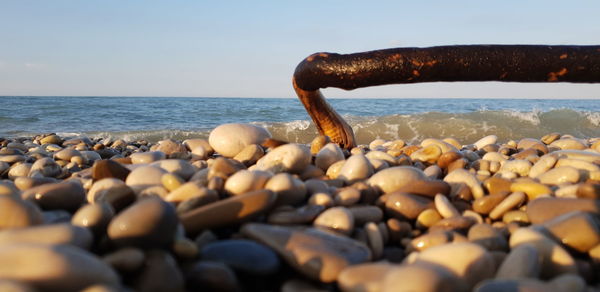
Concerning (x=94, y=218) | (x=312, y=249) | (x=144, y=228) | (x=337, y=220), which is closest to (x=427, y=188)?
(x=337, y=220)

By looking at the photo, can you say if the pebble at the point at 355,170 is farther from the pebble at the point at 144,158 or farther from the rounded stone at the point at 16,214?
the rounded stone at the point at 16,214

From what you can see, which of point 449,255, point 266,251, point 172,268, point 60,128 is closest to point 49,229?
point 172,268

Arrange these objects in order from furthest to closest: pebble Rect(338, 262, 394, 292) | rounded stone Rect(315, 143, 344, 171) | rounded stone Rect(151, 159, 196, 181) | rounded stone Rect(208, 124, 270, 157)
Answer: rounded stone Rect(208, 124, 270, 157) → rounded stone Rect(315, 143, 344, 171) → rounded stone Rect(151, 159, 196, 181) → pebble Rect(338, 262, 394, 292)

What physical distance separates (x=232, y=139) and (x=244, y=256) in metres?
1.62

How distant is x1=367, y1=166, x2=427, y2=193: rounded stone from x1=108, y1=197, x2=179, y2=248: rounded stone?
0.98 m

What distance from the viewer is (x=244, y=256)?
1.13 m

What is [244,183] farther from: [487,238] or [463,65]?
[463,65]

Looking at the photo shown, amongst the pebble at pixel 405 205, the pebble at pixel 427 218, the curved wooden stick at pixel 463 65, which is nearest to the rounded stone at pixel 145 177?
the pebble at pixel 405 205

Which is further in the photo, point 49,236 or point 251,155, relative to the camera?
point 251,155

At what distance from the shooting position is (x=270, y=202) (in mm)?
1412

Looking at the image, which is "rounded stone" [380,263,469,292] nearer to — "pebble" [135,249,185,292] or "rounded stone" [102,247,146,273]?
"pebble" [135,249,185,292]

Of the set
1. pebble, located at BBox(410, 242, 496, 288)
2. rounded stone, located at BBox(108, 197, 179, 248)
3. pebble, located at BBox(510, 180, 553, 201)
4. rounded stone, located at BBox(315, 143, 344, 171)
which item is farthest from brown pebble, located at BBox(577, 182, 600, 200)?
rounded stone, located at BBox(108, 197, 179, 248)

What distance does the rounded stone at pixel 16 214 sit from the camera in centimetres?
116

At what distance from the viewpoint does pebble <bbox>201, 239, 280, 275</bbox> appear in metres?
1.11
